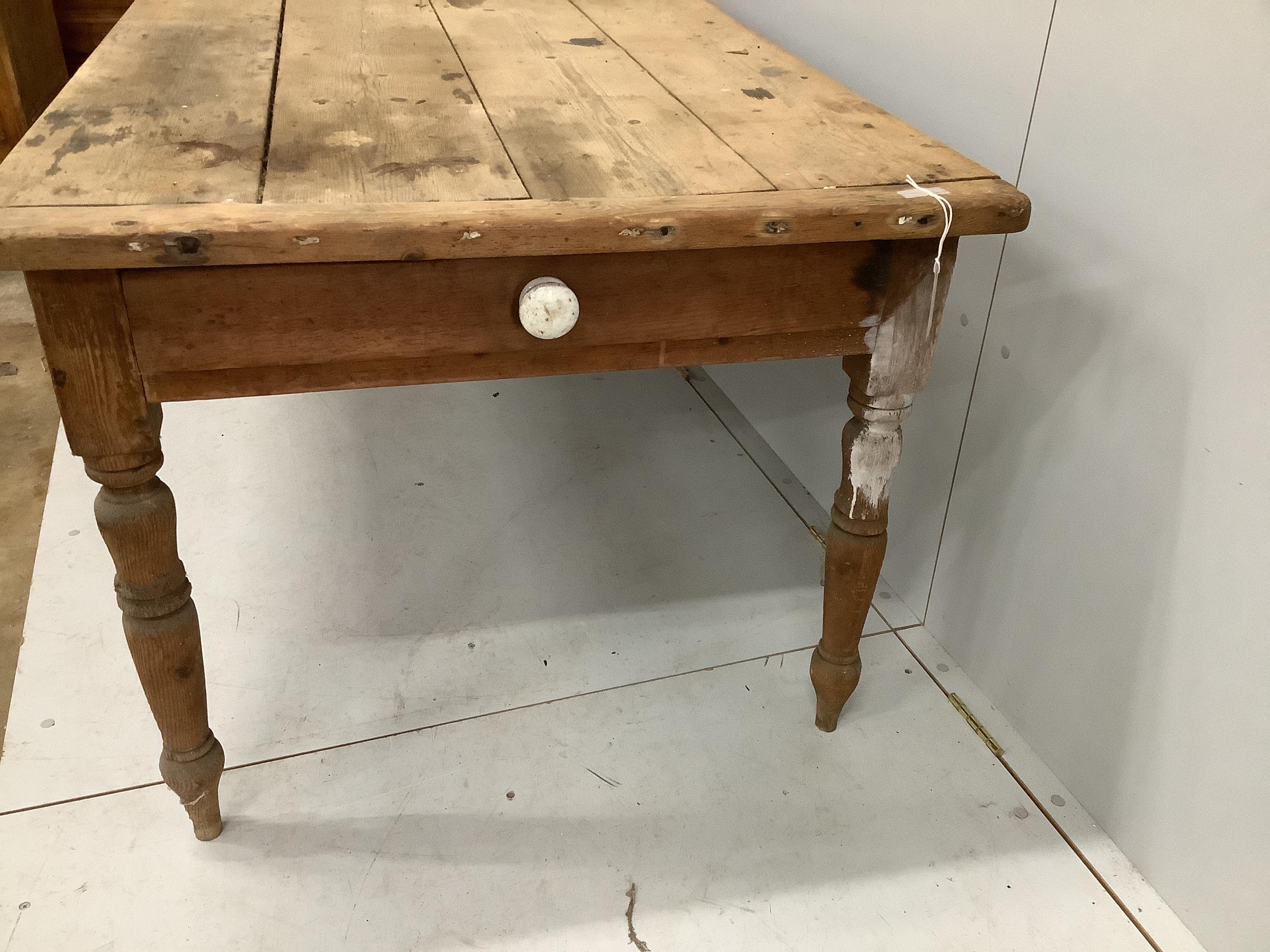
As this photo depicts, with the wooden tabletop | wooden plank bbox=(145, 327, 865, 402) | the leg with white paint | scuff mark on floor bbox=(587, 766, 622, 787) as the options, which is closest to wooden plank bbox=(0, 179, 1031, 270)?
the wooden tabletop

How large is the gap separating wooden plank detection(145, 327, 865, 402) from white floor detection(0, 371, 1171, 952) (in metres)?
0.49

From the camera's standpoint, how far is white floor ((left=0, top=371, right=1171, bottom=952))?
3.19 feet

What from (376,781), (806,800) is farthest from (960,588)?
(376,781)

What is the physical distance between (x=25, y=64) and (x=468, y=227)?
196 centimetres

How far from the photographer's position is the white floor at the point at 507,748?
3.19ft

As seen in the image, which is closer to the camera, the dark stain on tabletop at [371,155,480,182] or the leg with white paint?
the dark stain on tabletop at [371,155,480,182]

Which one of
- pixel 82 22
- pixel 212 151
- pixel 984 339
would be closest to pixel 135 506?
pixel 212 151

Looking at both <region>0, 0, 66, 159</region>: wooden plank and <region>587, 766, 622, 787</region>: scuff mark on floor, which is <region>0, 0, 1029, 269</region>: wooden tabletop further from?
<region>0, 0, 66, 159</region>: wooden plank

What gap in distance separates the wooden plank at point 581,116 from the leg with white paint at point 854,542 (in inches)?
10.9

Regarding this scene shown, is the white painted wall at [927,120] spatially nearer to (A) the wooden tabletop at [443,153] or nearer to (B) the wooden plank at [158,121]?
(A) the wooden tabletop at [443,153]

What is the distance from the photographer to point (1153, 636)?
955 mm

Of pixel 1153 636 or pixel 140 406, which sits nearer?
pixel 140 406

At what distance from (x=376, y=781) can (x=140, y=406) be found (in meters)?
0.52

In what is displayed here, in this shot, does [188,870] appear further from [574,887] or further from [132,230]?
[132,230]
